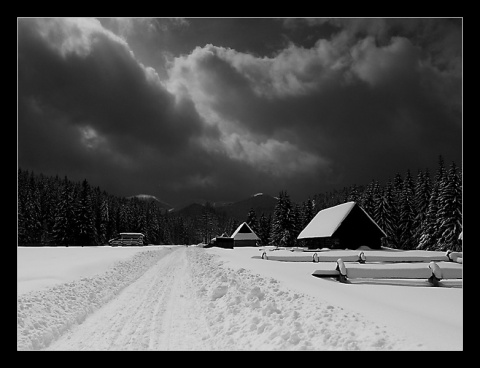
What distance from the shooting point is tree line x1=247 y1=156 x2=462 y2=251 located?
42.2m

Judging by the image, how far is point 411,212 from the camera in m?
55.5

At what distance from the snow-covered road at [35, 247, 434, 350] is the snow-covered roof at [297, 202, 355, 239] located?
3245cm

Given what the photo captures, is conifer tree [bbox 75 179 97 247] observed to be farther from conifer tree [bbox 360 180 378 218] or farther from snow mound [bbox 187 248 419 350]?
snow mound [bbox 187 248 419 350]

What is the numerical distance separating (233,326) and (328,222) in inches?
1518

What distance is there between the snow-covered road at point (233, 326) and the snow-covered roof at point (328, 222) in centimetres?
3245

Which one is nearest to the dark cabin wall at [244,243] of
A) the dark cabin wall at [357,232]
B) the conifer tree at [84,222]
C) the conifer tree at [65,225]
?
the conifer tree at [84,222]

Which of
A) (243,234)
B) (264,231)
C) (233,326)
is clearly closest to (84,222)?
(243,234)

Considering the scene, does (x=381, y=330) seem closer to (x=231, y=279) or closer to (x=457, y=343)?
(x=457, y=343)

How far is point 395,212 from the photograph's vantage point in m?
58.2

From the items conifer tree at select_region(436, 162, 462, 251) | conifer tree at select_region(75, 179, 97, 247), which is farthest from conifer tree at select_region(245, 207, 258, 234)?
conifer tree at select_region(436, 162, 462, 251)

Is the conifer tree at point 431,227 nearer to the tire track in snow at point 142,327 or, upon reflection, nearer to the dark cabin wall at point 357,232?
the dark cabin wall at point 357,232
